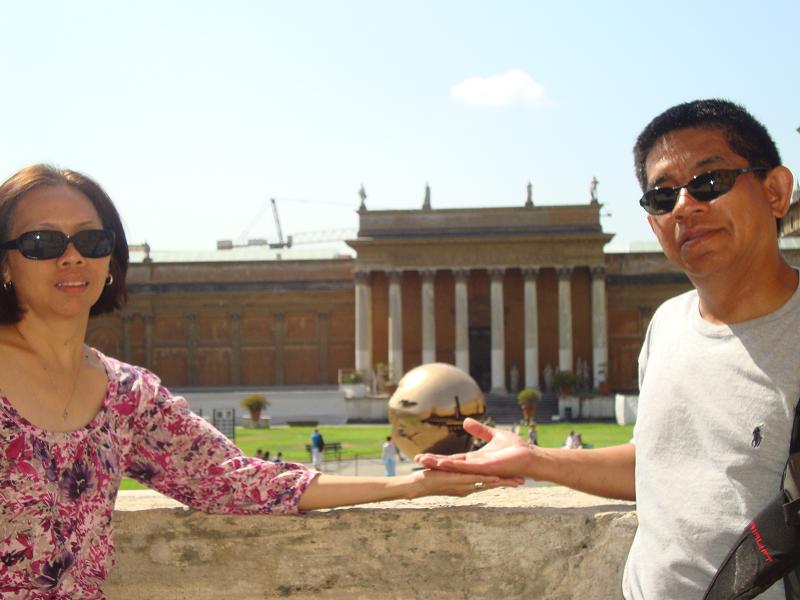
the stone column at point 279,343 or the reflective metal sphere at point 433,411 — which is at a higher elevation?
the reflective metal sphere at point 433,411

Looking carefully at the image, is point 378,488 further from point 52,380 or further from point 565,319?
point 565,319

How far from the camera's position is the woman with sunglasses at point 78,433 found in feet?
9.32

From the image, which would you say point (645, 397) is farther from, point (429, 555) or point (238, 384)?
point (238, 384)

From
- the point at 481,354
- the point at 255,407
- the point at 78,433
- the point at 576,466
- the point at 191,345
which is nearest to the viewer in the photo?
the point at 78,433

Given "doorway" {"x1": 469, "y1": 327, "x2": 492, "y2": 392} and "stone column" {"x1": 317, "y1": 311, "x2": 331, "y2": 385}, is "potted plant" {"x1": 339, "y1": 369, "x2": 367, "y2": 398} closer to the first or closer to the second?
"stone column" {"x1": 317, "y1": 311, "x2": 331, "y2": 385}

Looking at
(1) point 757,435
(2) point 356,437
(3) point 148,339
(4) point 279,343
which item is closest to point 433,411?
(1) point 757,435

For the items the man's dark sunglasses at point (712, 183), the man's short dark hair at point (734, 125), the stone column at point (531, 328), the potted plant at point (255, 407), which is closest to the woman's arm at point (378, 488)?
the man's dark sunglasses at point (712, 183)

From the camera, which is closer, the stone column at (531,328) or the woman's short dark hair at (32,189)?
the woman's short dark hair at (32,189)

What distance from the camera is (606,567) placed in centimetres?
361

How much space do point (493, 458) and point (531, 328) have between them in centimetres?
4495

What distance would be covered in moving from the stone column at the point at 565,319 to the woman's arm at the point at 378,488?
1754 inches

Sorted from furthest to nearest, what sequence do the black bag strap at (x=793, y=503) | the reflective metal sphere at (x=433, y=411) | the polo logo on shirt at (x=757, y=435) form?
the reflective metal sphere at (x=433, y=411), the polo logo on shirt at (x=757, y=435), the black bag strap at (x=793, y=503)

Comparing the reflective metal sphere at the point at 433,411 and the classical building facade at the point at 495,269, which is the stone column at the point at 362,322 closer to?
the classical building facade at the point at 495,269

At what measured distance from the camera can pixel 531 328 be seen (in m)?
47.9
